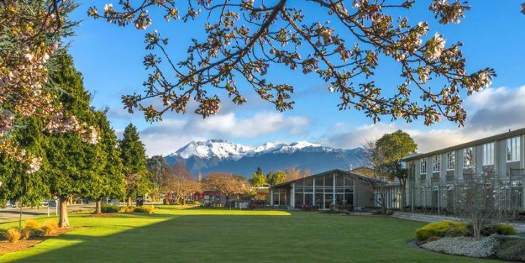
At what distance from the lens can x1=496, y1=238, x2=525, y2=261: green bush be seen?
49.5 feet

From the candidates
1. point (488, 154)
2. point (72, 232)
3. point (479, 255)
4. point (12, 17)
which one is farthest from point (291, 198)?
point (12, 17)

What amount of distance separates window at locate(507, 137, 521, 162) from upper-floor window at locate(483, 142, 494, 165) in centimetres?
229

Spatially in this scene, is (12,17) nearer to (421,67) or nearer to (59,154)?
(421,67)

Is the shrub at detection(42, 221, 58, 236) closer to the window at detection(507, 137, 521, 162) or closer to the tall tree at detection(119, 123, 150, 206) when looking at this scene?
the tall tree at detection(119, 123, 150, 206)

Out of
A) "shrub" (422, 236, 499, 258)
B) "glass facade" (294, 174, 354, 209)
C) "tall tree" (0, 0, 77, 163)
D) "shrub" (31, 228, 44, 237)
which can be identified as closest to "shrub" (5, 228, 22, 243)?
"shrub" (31, 228, 44, 237)

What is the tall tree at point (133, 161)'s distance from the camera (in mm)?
47188

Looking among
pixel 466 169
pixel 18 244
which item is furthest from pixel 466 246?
pixel 466 169

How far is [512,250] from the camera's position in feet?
50.3

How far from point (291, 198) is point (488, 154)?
3502cm

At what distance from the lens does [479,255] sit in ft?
52.3

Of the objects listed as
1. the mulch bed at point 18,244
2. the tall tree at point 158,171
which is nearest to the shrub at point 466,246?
the mulch bed at point 18,244

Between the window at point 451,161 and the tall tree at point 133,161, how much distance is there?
1037 inches

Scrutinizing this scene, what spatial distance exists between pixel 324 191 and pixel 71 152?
4589cm

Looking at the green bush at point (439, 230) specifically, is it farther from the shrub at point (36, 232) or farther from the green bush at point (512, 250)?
the shrub at point (36, 232)
